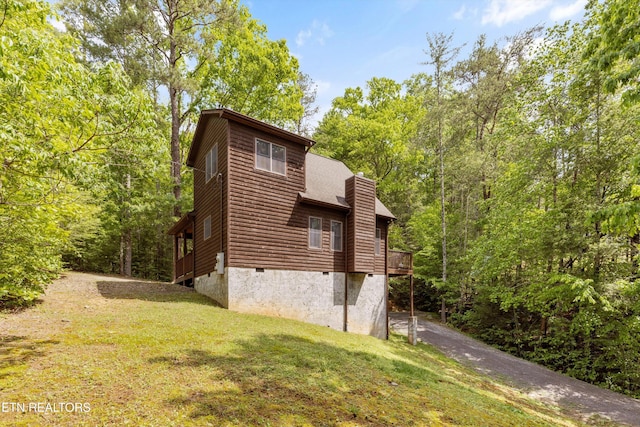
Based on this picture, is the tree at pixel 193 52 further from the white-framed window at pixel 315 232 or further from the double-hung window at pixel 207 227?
the white-framed window at pixel 315 232

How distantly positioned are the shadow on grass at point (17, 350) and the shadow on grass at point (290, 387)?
207 cm

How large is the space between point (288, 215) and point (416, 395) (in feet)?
25.8

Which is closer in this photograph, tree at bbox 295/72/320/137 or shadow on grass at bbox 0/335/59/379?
shadow on grass at bbox 0/335/59/379

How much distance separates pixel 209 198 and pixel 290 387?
9.51 meters

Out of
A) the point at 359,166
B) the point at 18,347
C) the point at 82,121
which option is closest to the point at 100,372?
the point at 18,347

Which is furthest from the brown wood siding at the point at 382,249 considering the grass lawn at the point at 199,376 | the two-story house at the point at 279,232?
the grass lawn at the point at 199,376

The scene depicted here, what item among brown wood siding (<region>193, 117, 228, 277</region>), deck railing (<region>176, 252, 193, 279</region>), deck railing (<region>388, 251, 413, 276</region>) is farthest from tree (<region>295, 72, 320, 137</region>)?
deck railing (<region>388, 251, 413, 276</region>)

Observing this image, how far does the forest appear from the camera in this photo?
5.55 m

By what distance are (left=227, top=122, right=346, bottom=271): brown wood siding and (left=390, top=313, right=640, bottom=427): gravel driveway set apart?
7852 mm

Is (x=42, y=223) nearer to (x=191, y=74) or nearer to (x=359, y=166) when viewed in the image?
(x=191, y=74)

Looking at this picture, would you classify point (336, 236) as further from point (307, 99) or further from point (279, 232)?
point (307, 99)

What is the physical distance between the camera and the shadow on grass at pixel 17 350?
4.93m

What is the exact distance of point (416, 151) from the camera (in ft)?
87.9

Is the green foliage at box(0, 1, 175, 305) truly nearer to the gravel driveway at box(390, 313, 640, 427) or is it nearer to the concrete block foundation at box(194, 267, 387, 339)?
the concrete block foundation at box(194, 267, 387, 339)
